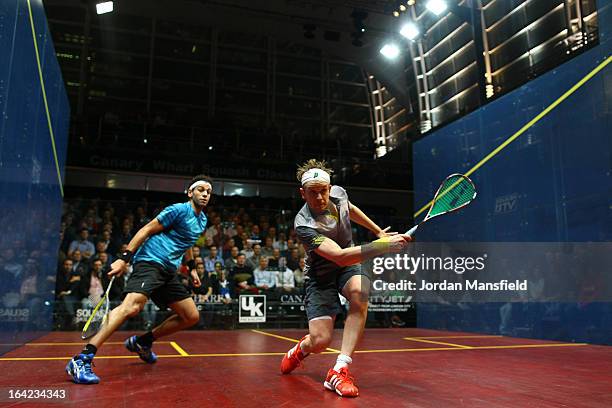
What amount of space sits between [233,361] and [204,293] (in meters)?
3.52

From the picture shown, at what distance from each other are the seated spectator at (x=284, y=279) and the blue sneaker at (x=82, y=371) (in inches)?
178

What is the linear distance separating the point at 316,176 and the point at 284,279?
4836 mm

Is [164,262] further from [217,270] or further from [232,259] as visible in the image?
[232,259]

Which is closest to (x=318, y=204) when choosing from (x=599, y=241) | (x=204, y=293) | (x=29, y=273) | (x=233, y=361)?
(x=233, y=361)

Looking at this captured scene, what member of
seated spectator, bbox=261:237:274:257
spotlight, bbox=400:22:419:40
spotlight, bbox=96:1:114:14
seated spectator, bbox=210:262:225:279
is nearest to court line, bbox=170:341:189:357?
seated spectator, bbox=210:262:225:279

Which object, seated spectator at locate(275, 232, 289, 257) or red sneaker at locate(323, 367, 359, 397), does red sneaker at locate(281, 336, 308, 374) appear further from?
seated spectator at locate(275, 232, 289, 257)

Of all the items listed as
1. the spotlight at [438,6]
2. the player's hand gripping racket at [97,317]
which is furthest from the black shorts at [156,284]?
the spotlight at [438,6]

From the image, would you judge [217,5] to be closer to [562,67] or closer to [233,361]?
[562,67]

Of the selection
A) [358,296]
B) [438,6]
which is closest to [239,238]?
[438,6]

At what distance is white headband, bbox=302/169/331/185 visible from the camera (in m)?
2.15

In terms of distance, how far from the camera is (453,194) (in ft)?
8.73

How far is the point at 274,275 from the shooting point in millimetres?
6836

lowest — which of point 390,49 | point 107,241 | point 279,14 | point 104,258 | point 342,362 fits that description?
point 342,362

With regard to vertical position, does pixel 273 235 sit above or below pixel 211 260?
above
